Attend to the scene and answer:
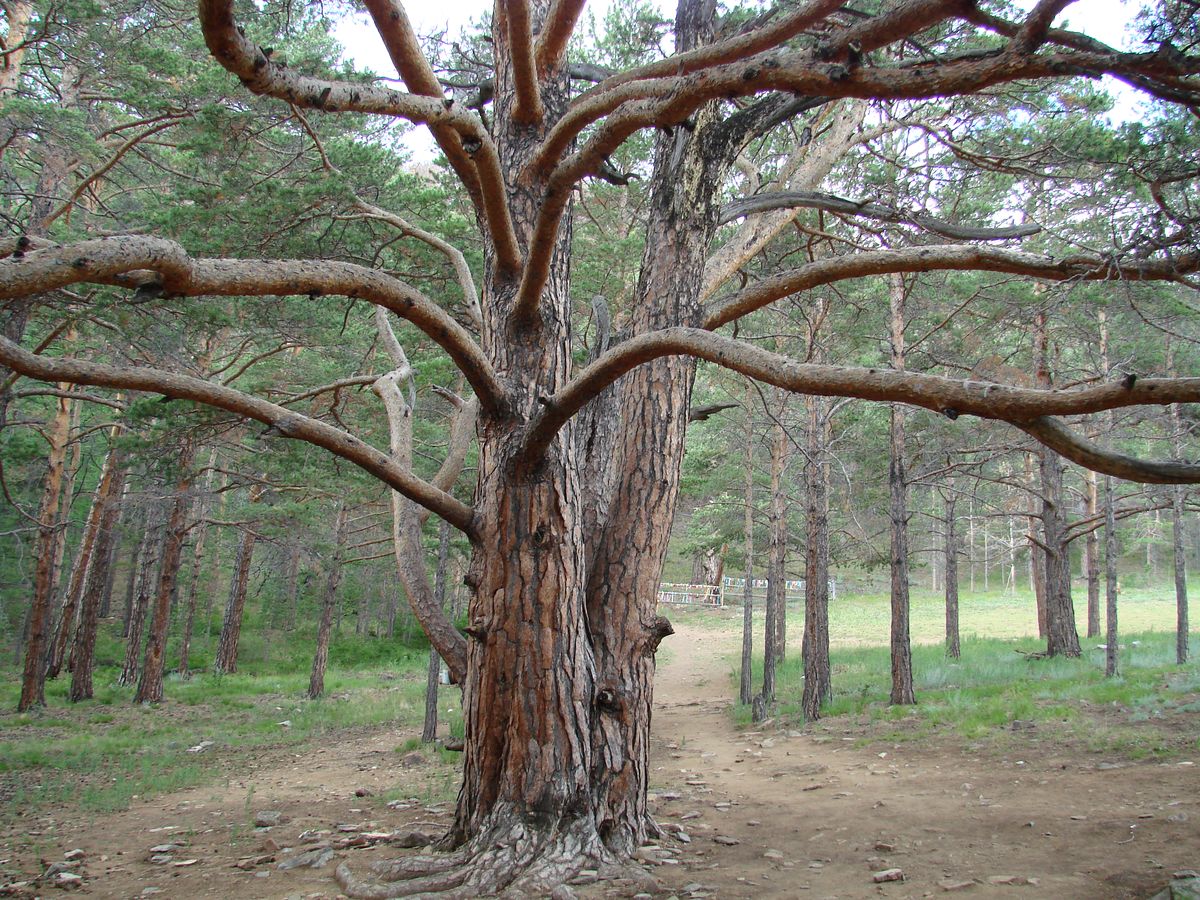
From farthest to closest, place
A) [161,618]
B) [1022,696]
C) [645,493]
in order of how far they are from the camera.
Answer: [161,618]
[1022,696]
[645,493]

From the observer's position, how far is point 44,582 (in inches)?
539

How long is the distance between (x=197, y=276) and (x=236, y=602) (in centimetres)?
2010

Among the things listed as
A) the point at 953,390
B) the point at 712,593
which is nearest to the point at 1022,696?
the point at 953,390

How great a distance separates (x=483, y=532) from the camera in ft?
14.9

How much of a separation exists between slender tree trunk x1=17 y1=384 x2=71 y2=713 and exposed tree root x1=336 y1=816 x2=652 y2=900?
12148 millimetres

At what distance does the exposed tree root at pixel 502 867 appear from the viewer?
12.4 ft

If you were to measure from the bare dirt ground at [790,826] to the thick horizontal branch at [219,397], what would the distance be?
83.9 inches

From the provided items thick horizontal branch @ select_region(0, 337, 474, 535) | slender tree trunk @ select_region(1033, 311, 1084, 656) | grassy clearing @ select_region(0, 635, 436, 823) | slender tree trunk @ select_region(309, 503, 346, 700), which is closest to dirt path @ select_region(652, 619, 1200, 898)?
thick horizontal branch @ select_region(0, 337, 474, 535)

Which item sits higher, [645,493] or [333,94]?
[333,94]

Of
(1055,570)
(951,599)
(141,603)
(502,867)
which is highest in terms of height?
(1055,570)

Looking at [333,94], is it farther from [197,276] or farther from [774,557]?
[774,557]

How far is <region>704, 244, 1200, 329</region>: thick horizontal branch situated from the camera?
349cm

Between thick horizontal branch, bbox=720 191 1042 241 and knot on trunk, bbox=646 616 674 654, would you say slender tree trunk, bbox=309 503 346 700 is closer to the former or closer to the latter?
knot on trunk, bbox=646 616 674 654

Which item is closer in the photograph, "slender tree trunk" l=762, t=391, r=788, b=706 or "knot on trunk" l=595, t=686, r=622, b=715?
"knot on trunk" l=595, t=686, r=622, b=715
